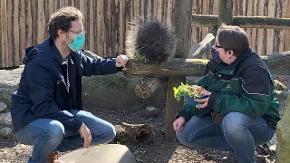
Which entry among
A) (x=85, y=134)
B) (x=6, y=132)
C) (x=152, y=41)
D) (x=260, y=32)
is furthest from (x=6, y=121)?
(x=260, y=32)

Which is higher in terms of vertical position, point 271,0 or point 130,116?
point 271,0

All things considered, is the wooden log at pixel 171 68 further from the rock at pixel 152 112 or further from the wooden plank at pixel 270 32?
the wooden plank at pixel 270 32

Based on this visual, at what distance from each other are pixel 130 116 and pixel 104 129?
1978mm

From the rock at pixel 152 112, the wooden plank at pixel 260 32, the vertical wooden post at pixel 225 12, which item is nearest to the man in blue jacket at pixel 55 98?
the rock at pixel 152 112

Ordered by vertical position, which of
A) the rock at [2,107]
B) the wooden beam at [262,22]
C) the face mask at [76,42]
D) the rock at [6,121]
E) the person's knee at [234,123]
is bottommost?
the rock at [6,121]

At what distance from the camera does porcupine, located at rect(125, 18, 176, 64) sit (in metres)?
4.67

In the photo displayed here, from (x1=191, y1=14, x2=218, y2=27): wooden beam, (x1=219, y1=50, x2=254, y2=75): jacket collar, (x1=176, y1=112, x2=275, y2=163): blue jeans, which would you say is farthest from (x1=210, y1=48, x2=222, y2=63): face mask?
(x1=191, y1=14, x2=218, y2=27): wooden beam

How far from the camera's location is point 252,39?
9883 millimetres

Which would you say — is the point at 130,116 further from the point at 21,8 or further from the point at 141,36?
the point at 21,8

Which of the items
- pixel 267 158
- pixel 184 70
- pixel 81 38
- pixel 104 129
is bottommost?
pixel 267 158

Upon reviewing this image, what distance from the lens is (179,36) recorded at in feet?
16.8

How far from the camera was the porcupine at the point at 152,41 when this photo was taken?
4668 millimetres

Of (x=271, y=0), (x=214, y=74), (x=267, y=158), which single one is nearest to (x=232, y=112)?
(x=214, y=74)

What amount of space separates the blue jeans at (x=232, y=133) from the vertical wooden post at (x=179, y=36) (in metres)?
0.84
